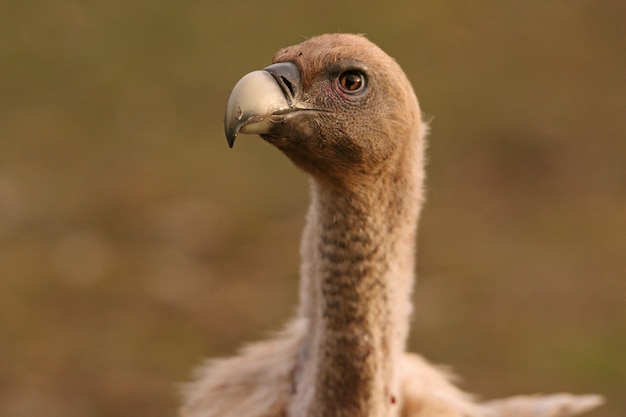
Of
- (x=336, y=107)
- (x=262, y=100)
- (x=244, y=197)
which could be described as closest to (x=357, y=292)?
(x=336, y=107)

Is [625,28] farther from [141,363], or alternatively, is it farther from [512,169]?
[141,363]

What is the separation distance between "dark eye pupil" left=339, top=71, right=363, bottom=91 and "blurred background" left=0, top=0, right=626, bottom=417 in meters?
3.86

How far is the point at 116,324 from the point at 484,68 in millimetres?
4991

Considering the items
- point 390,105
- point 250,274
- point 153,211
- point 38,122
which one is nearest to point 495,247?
point 250,274

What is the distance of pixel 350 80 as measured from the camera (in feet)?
10.3

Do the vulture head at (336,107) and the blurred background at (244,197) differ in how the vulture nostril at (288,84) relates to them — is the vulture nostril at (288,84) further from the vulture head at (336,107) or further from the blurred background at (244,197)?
the blurred background at (244,197)

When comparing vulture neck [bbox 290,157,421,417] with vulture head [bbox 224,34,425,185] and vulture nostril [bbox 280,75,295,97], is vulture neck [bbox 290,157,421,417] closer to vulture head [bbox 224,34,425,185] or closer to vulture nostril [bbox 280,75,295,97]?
vulture head [bbox 224,34,425,185]

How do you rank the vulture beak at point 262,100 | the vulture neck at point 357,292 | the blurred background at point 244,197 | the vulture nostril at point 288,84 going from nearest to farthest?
the vulture beak at point 262,100 < the vulture nostril at point 288,84 < the vulture neck at point 357,292 < the blurred background at point 244,197

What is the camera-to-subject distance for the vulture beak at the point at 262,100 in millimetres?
2938

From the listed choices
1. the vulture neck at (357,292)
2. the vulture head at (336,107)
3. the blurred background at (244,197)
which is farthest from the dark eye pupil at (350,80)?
the blurred background at (244,197)

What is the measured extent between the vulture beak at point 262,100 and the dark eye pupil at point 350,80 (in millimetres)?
128

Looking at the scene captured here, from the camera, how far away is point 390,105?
3203mm

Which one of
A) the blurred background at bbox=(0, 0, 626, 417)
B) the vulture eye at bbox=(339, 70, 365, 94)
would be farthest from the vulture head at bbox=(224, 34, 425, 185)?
the blurred background at bbox=(0, 0, 626, 417)

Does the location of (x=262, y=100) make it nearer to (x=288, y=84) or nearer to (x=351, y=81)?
(x=288, y=84)
